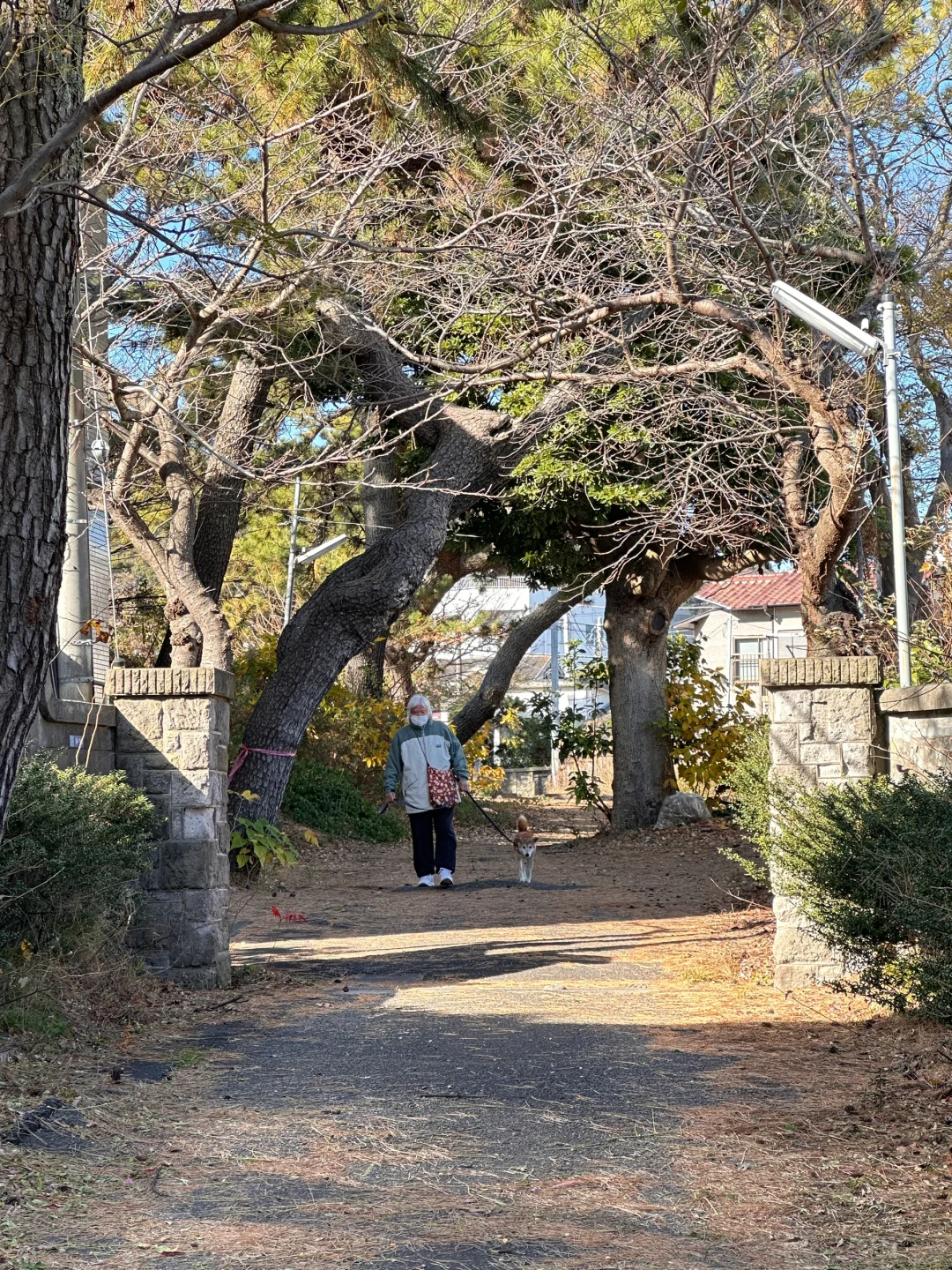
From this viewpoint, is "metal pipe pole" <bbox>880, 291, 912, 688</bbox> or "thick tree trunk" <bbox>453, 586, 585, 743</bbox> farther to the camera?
"thick tree trunk" <bbox>453, 586, 585, 743</bbox>

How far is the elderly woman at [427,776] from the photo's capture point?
11.4 metres

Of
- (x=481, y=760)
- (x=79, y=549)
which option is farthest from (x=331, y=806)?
(x=79, y=549)

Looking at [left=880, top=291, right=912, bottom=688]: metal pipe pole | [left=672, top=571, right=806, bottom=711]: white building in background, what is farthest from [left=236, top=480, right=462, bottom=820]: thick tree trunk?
[left=672, top=571, right=806, bottom=711]: white building in background

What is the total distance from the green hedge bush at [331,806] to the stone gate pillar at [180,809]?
9.02 metres

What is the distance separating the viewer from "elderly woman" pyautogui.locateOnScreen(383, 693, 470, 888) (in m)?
11.4

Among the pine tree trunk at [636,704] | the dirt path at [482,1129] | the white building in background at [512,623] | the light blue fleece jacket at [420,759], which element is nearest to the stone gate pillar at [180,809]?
the dirt path at [482,1129]

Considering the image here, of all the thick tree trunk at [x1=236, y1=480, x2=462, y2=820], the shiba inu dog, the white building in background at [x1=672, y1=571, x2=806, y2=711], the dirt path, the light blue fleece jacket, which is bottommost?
the dirt path

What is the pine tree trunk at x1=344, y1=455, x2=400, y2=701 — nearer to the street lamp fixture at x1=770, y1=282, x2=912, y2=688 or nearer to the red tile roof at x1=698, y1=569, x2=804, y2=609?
the street lamp fixture at x1=770, y1=282, x2=912, y2=688

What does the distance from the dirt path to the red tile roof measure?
108 ft

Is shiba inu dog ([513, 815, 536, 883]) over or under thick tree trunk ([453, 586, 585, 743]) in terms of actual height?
under

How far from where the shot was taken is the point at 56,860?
5.75 m

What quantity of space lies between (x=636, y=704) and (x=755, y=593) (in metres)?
25.8

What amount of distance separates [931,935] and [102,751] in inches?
178

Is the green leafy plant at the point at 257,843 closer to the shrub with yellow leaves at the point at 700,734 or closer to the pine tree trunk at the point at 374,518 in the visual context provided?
the pine tree trunk at the point at 374,518
